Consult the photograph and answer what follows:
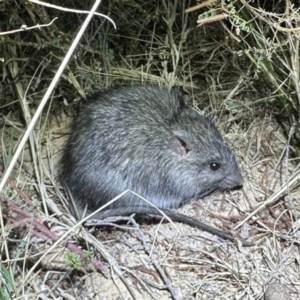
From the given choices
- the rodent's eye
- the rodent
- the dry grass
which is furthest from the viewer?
the rodent's eye

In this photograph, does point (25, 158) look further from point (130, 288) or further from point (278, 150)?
point (278, 150)

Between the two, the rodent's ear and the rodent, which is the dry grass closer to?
the rodent

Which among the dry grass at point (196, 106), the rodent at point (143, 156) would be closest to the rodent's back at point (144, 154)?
the rodent at point (143, 156)

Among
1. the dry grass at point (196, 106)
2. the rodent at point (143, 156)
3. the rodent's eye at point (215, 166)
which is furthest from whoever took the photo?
the rodent's eye at point (215, 166)

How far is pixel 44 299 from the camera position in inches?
130

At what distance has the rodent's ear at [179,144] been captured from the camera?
3.70m

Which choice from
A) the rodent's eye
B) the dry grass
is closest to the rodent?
the rodent's eye

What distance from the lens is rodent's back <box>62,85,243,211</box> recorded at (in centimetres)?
365

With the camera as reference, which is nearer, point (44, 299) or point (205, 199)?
point (44, 299)

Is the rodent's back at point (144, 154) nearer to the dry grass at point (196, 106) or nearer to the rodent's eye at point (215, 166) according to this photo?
the rodent's eye at point (215, 166)

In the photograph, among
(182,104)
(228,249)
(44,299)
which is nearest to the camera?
(44,299)

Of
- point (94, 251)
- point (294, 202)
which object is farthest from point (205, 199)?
point (94, 251)

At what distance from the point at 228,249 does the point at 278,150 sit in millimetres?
713

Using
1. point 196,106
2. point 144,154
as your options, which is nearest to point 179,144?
point 144,154
